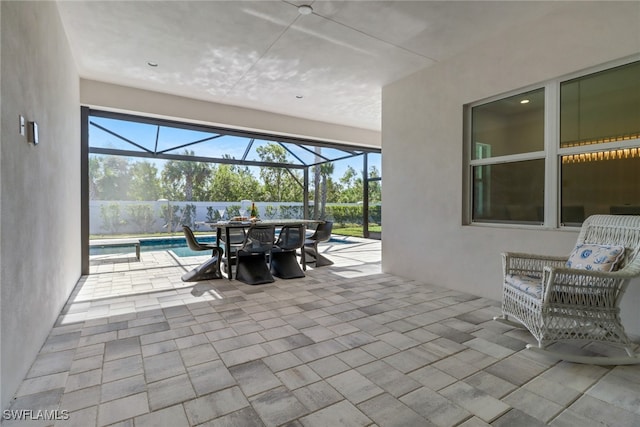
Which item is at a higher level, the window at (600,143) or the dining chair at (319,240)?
the window at (600,143)

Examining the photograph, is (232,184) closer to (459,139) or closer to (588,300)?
(459,139)

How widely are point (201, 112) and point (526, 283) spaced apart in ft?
16.7

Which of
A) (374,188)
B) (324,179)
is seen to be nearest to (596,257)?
(374,188)

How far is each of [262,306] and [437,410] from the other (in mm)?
2032

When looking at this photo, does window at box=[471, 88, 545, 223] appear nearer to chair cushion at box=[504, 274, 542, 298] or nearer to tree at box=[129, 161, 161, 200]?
chair cushion at box=[504, 274, 542, 298]

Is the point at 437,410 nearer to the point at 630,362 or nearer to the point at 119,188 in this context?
the point at 630,362

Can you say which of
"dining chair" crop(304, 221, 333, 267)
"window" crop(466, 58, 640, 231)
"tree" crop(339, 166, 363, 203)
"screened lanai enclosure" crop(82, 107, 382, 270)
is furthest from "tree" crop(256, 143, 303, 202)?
"window" crop(466, 58, 640, 231)

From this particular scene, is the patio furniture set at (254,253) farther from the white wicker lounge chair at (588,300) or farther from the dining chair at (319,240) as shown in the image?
the white wicker lounge chair at (588,300)

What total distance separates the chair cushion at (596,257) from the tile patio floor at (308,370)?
2.15ft

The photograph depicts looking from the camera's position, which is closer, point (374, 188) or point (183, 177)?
point (374, 188)

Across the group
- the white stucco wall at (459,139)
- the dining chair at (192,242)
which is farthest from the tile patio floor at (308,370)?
the dining chair at (192,242)

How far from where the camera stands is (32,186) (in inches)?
84.0

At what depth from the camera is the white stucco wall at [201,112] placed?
4574 mm

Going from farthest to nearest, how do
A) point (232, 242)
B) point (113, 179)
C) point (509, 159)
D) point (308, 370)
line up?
point (113, 179)
point (232, 242)
point (509, 159)
point (308, 370)
